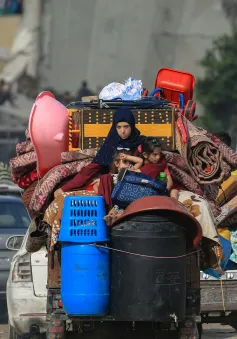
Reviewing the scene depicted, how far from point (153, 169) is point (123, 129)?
50cm

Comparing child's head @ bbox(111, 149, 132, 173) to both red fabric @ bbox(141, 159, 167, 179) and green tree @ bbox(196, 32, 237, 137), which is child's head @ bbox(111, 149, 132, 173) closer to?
red fabric @ bbox(141, 159, 167, 179)

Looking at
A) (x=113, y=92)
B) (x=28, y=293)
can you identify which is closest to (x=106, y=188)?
(x=113, y=92)

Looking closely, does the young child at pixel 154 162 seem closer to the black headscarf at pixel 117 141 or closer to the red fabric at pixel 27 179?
the black headscarf at pixel 117 141

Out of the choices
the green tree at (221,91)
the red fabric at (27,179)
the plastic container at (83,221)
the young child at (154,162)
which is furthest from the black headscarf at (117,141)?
the green tree at (221,91)

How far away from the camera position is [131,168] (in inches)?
353

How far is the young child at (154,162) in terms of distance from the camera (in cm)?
883

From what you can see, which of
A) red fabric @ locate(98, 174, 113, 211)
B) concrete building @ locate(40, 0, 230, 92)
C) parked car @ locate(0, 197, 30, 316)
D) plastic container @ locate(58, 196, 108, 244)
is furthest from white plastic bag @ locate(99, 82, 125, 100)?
concrete building @ locate(40, 0, 230, 92)

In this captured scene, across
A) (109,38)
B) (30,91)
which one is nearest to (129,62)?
(109,38)

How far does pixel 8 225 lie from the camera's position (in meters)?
16.0

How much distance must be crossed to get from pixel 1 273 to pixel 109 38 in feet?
159

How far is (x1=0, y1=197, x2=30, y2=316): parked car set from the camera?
15.2 metres

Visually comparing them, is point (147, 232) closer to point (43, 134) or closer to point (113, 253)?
point (113, 253)

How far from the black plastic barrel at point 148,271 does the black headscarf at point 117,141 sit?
101 centimetres

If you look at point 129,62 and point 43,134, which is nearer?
point 43,134
